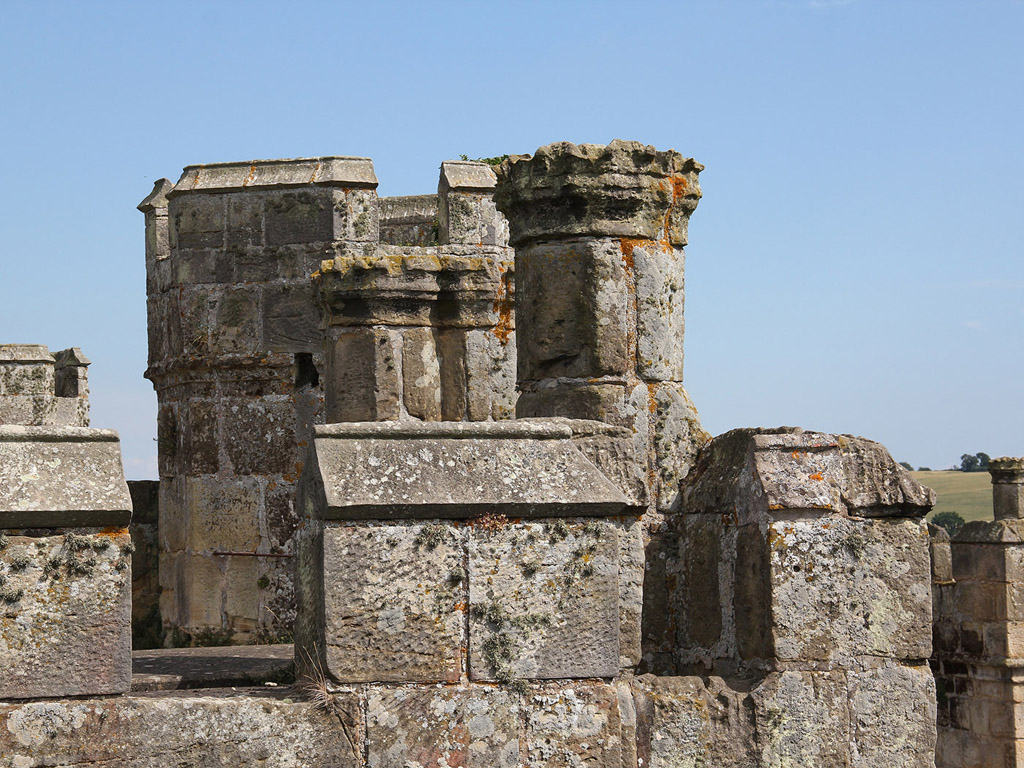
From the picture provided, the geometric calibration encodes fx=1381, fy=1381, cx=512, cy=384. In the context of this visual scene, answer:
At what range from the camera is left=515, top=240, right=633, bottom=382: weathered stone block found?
5.45 meters

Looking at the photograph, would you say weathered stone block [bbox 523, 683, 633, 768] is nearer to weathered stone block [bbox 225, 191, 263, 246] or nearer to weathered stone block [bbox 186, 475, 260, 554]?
weathered stone block [bbox 186, 475, 260, 554]

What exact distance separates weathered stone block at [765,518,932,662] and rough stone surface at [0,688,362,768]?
1509mm

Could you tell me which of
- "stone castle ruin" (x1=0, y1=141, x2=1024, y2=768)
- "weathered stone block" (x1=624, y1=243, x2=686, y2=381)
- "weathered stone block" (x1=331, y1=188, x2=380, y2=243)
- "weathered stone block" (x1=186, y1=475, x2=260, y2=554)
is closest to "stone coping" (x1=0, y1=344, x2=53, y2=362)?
"weathered stone block" (x1=186, y1=475, x2=260, y2=554)

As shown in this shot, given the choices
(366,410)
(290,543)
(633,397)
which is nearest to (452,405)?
(366,410)

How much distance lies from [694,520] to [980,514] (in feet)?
209

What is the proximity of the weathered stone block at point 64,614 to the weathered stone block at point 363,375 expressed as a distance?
4689mm

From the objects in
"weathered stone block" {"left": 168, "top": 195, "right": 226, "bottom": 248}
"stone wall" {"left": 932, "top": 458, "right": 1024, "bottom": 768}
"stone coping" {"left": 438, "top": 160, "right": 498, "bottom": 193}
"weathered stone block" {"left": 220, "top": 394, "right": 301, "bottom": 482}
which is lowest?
"stone wall" {"left": 932, "top": 458, "right": 1024, "bottom": 768}

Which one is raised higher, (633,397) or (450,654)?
(633,397)

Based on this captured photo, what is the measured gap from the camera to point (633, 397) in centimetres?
547

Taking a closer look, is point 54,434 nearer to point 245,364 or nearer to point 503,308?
point 503,308

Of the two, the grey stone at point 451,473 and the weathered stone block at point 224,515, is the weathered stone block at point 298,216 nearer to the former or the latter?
the weathered stone block at point 224,515

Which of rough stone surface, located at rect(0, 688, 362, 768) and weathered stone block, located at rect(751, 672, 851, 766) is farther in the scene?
weathered stone block, located at rect(751, 672, 851, 766)

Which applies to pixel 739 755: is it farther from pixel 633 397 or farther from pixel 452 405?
pixel 452 405

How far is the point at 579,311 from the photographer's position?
215 inches
